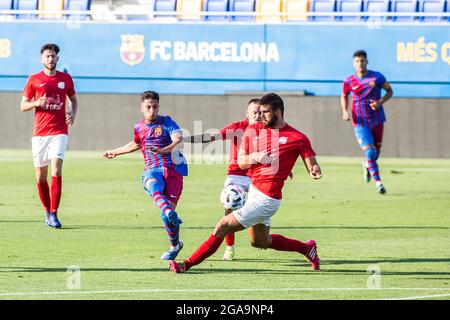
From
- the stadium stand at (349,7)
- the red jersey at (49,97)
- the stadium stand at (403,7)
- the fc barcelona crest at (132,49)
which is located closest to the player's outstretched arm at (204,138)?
the red jersey at (49,97)

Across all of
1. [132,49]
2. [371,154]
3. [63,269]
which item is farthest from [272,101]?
[132,49]

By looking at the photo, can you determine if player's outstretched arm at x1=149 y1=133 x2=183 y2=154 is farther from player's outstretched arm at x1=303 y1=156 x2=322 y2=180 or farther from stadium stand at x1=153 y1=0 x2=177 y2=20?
stadium stand at x1=153 y1=0 x2=177 y2=20

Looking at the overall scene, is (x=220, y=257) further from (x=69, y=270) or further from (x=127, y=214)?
(x=127, y=214)

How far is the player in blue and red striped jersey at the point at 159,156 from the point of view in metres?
13.1

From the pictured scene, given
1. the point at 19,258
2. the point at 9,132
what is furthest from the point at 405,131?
the point at 19,258

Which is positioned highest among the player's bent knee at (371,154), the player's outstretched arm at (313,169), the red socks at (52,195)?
the player's bent knee at (371,154)

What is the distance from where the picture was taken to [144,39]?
108 feet

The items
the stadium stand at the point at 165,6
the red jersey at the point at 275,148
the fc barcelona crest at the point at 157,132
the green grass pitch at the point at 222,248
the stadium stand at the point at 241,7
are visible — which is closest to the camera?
the green grass pitch at the point at 222,248

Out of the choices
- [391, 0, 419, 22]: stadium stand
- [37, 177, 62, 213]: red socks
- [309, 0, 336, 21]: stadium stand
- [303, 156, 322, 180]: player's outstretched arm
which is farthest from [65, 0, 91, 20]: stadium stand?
[303, 156, 322, 180]: player's outstretched arm

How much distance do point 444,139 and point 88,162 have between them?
29.6 ft

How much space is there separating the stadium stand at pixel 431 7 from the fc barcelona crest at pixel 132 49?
302 inches

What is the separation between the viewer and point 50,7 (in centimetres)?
3466

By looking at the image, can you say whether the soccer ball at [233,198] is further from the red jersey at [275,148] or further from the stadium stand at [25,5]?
the stadium stand at [25,5]
